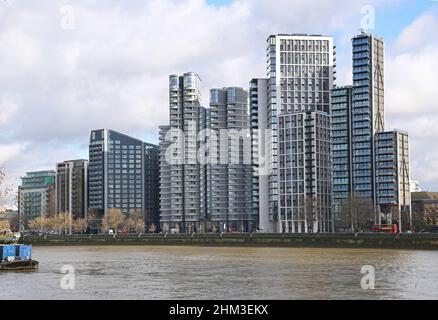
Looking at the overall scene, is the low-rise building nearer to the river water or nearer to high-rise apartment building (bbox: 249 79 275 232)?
high-rise apartment building (bbox: 249 79 275 232)

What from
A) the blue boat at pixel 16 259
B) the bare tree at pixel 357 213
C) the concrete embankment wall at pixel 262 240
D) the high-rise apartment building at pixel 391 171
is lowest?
the concrete embankment wall at pixel 262 240

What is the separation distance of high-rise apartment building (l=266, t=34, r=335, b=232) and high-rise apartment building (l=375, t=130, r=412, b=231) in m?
16.0

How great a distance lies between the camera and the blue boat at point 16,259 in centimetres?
6097

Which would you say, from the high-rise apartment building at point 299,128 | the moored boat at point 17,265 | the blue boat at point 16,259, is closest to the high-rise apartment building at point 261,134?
the high-rise apartment building at point 299,128

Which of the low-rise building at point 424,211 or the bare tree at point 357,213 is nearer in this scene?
the bare tree at point 357,213

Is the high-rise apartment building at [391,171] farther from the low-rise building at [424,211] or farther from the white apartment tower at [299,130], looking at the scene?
the white apartment tower at [299,130]

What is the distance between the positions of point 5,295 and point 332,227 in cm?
14133

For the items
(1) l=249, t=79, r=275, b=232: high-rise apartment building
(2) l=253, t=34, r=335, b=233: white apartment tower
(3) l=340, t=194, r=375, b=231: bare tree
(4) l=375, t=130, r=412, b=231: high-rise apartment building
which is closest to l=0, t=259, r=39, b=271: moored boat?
(3) l=340, t=194, r=375, b=231: bare tree

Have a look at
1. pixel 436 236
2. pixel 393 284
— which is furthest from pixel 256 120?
pixel 393 284

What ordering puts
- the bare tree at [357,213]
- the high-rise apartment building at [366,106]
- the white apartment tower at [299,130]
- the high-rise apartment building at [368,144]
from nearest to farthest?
1. the bare tree at [357,213]
2. the high-rise apartment building at [368,144]
3. the high-rise apartment building at [366,106]
4. the white apartment tower at [299,130]

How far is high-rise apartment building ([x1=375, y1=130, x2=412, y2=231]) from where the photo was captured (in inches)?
6471

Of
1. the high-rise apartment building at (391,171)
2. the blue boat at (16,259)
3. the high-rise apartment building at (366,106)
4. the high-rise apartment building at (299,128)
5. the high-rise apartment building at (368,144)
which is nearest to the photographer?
the blue boat at (16,259)

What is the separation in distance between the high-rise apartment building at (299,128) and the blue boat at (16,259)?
103 meters

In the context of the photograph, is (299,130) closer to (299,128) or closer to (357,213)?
(299,128)
